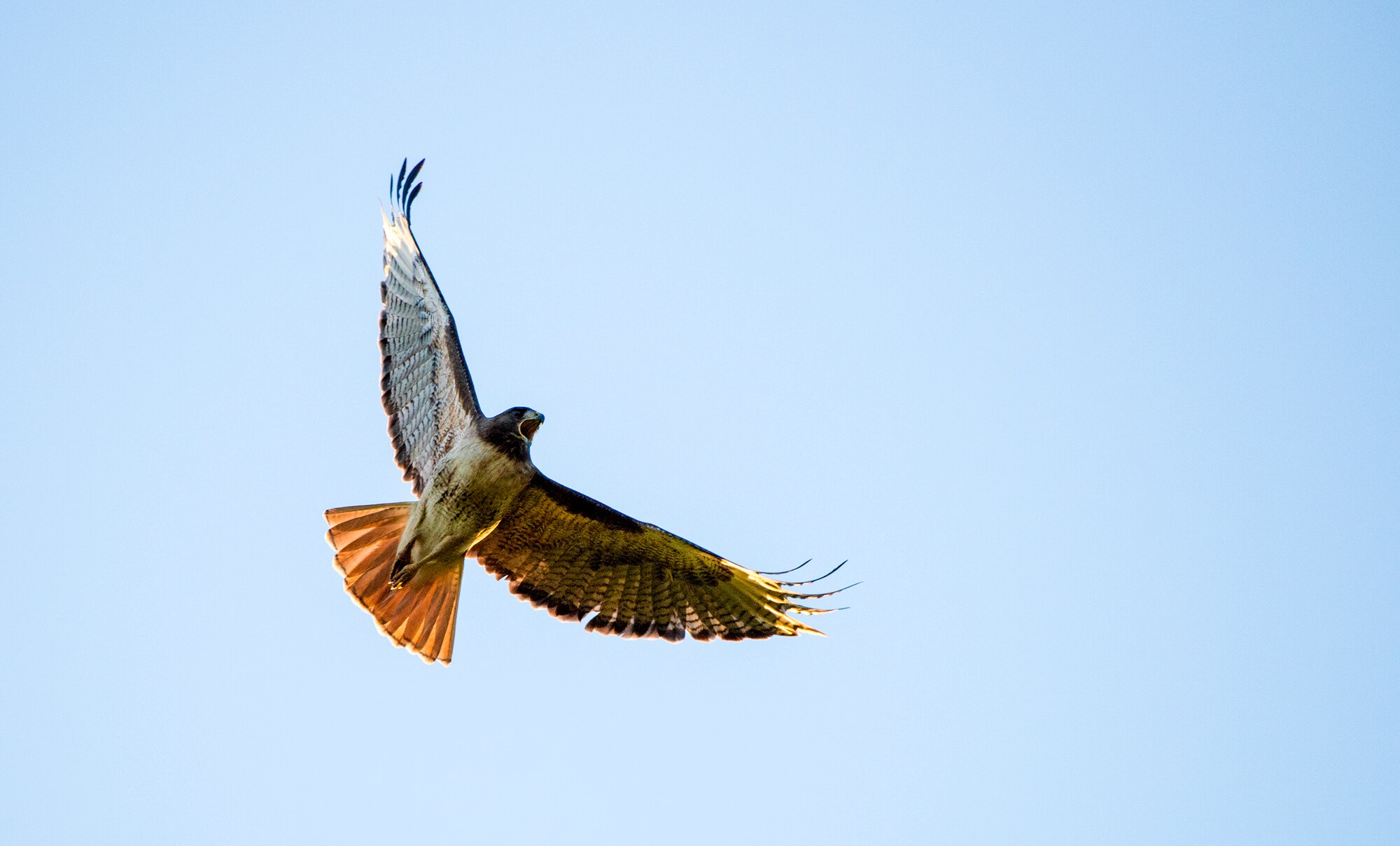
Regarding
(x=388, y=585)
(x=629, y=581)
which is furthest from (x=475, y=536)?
(x=629, y=581)

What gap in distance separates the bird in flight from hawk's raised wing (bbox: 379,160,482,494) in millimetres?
10

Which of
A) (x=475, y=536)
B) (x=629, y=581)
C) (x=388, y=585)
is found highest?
(x=629, y=581)

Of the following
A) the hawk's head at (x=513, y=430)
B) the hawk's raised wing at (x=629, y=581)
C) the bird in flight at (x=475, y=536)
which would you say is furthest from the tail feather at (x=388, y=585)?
the hawk's head at (x=513, y=430)

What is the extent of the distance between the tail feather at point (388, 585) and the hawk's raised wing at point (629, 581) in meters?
0.47

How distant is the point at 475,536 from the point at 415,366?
133 centimetres

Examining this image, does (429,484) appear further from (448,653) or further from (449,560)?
(448,653)

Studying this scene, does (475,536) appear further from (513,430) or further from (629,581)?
(629,581)

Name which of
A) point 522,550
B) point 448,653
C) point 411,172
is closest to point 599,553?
point 522,550

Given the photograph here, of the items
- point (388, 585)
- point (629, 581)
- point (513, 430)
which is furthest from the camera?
point (629, 581)

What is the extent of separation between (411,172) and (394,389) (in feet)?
5.09

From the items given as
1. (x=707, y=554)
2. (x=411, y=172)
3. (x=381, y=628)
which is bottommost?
(x=381, y=628)

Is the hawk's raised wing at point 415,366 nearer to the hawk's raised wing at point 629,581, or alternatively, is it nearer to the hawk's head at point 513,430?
the hawk's head at point 513,430

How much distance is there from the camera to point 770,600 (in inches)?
377

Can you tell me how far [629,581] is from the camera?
9734 millimetres
